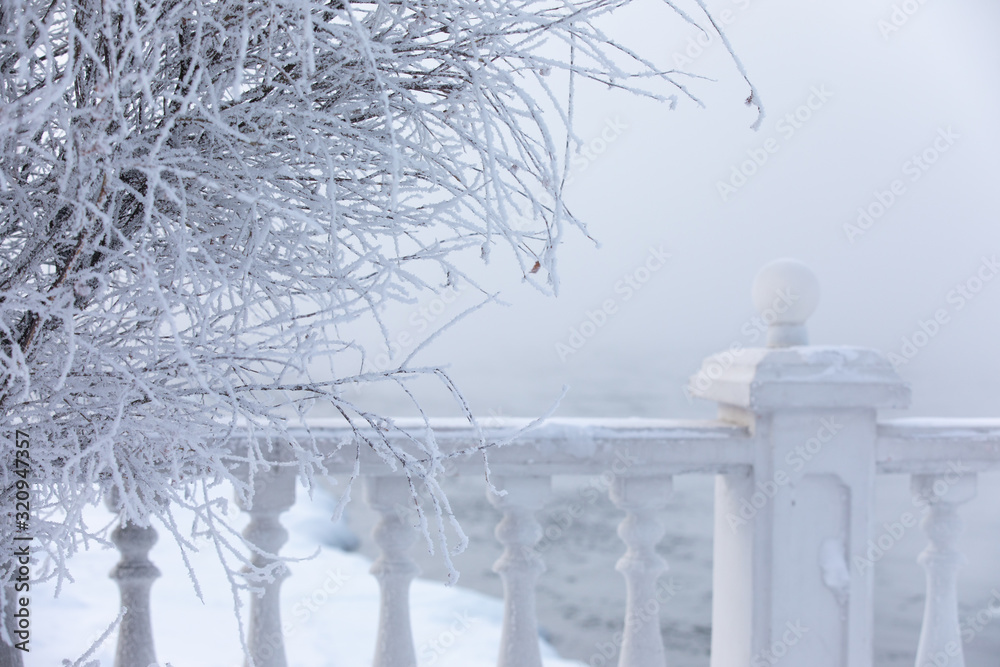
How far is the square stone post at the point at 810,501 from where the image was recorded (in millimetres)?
2166

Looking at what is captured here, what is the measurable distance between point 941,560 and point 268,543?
2.07m

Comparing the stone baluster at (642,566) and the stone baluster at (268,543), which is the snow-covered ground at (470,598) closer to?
the stone baluster at (268,543)

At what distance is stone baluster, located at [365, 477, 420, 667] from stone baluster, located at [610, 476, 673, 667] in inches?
24.6

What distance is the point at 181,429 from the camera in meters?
0.96

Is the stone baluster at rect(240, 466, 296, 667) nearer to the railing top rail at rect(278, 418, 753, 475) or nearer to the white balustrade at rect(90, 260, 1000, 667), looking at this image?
the white balustrade at rect(90, 260, 1000, 667)

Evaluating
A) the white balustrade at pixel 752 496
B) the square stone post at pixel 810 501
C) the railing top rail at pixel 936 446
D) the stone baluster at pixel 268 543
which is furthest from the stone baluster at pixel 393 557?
the railing top rail at pixel 936 446

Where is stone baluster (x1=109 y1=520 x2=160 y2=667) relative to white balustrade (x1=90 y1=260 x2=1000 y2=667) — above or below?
below

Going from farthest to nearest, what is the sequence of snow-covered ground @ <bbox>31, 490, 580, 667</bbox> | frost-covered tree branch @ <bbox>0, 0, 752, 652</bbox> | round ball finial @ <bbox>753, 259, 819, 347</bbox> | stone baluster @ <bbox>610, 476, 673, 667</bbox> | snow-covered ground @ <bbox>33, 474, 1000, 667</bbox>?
1. snow-covered ground @ <bbox>33, 474, 1000, 667</bbox>
2. snow-covered ground @ <bbox>31, 490, 580, 667</bbox>
3. round ball finial @ <bbox>753, 259, 819, 347</bbox>
4. stone baluster @ <bbox>610, 476, 673, 667</bbox>
5. frost-covered tree branch @ <bbox>0, 0, 752, 652</bbox>

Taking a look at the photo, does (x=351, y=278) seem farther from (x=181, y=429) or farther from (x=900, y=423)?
(x=900, y=423)

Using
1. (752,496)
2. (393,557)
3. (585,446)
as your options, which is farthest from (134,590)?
(752,496)

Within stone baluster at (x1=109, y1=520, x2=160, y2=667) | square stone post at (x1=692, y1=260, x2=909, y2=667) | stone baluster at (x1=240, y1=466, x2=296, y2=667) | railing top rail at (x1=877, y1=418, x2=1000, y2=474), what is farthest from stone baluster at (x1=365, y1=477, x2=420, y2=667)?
railing top rail at (x1=877, y1=418, x2=1000, y2=474)

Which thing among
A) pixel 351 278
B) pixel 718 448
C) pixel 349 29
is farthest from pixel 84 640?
pixel 349 29

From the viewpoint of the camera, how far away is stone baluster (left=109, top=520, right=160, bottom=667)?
1971 millimetres

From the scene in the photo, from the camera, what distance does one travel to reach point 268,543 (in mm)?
2055
